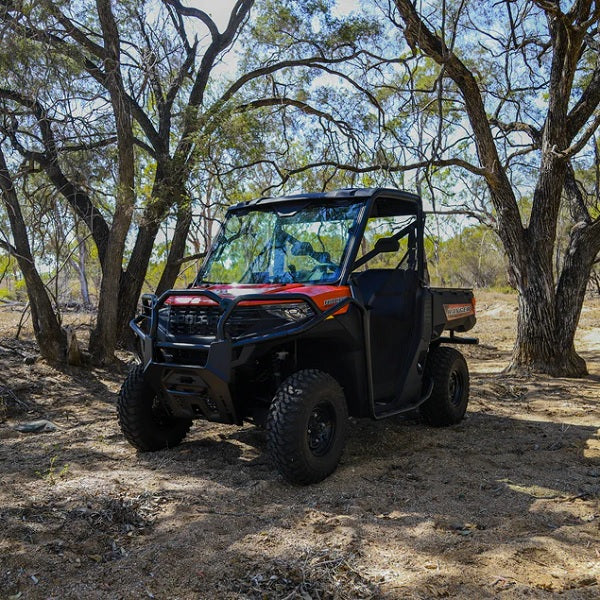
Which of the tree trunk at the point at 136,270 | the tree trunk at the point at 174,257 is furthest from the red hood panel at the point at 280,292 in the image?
the tree trunk at the point at 174,257

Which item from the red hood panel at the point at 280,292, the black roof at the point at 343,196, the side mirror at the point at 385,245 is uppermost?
the black roof at the point at 343,196

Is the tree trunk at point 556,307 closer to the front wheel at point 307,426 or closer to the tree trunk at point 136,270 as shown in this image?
the tree trunk at point 136,270

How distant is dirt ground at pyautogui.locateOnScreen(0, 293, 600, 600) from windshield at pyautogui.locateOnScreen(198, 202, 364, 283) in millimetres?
1457

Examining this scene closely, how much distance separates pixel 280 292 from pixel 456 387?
107 inches

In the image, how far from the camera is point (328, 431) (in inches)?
176

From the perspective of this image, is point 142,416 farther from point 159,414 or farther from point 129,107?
point 129,107

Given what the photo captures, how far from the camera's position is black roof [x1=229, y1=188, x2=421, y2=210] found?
496 cm

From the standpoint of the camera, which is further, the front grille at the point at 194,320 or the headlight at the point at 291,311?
the front grille at the point at 194,320

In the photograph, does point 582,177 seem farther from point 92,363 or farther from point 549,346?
point 92,363

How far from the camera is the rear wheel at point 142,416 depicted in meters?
4.86

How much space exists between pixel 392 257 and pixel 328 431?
167 centimetres

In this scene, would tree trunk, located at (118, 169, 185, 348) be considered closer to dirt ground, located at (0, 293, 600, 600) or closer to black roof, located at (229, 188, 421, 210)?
dirt ground, located at (0, 293, 600, 600)

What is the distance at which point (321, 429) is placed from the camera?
444cm

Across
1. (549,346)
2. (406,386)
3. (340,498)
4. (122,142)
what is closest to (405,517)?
(340,498)
